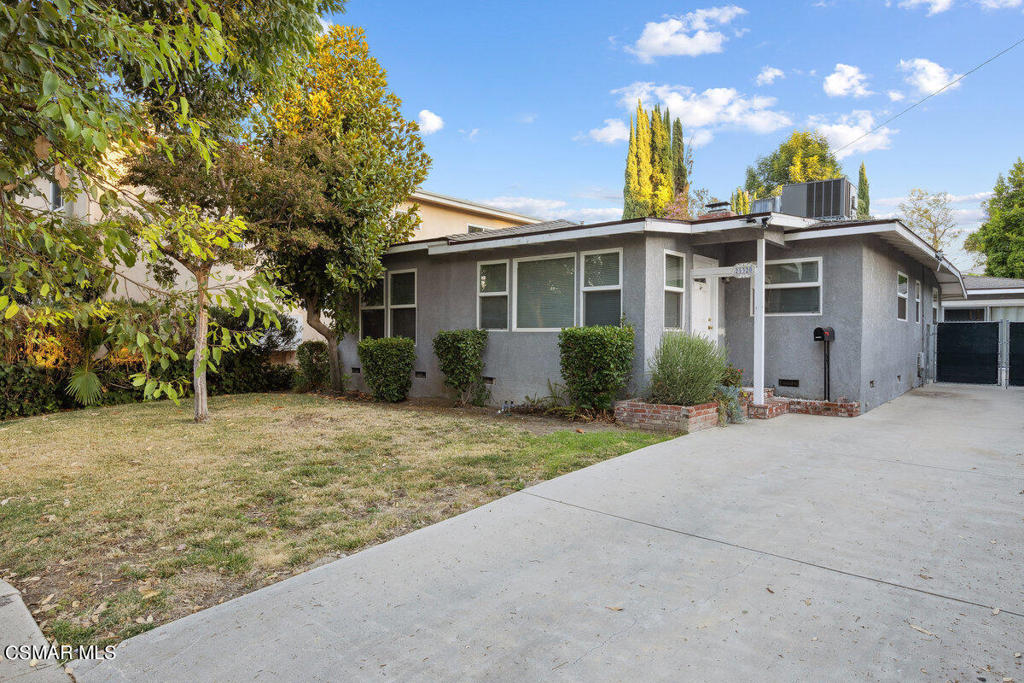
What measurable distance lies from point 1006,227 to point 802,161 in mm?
11732

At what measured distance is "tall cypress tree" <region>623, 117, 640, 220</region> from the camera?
31344mm

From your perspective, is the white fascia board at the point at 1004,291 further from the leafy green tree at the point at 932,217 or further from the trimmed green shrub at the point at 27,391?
the trimmed green shrub at the point at 27,391

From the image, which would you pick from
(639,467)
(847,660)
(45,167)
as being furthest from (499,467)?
(45,167)

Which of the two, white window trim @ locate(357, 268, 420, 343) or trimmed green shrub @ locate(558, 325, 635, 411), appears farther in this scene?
white window trim @ locate(357, 268, 420, 343)

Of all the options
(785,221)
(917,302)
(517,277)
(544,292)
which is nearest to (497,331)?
(517,277)

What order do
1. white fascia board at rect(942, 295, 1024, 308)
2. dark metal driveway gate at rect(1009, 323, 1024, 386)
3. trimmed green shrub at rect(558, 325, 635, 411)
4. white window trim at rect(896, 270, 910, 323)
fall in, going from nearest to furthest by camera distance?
trimmed green shrub at rect(558, 325, 635, 411), white window trim at rect(896, 270, 910, 323), dark metal driveway gate at rect(1009, 323, 1024, 386), white fascia board at rect(942, 295, 1024, 308)

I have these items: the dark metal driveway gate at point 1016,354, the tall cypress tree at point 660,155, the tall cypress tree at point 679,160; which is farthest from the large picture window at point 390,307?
the tall cypress tree at point 679,160

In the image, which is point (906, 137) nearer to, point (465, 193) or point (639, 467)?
point (465, 193)

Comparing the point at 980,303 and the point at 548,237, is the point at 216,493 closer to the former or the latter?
the point at 548,237

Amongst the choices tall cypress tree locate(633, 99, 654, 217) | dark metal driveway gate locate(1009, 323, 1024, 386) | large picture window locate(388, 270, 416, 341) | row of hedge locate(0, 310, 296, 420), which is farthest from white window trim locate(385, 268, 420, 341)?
tall cypress tree locate(633, 99, 654, 217)

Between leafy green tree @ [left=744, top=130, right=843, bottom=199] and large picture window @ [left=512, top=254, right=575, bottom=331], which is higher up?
leafy green tree @ [left=744, top=130, right=843, bottom=199]

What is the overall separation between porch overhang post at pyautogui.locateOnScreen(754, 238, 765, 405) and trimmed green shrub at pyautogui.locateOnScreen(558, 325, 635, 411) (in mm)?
2047

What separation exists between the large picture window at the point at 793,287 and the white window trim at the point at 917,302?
5.64 meters

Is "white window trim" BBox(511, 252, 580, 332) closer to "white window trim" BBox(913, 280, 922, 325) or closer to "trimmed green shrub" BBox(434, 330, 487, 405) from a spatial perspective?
"trimmed green shrub" BBox(434, 330, 487, 405)
